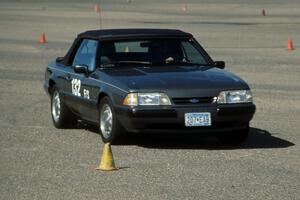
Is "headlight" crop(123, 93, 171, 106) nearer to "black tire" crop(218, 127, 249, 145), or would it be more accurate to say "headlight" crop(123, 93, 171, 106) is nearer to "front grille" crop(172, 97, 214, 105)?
"front grille" crop(172, 97, 214, 105)

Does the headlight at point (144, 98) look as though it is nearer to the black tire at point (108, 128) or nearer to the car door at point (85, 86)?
the black tire at point (108, 128)

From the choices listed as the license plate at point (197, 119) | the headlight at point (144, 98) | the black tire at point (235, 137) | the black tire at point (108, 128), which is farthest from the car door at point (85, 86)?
the black tire at point (235, 137)

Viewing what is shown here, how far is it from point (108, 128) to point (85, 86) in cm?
86

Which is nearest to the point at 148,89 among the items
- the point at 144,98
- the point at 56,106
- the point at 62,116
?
the point at 144,98

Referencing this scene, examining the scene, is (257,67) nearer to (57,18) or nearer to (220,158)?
(220,158)

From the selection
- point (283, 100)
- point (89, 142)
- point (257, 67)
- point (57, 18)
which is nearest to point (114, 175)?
point (89, 142)

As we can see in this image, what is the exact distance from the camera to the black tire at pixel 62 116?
43.2 feet

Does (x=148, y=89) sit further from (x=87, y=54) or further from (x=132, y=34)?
(x=87, y=54)

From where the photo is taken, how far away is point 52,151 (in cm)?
1117

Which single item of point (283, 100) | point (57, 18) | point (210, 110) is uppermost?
point (210, 110)

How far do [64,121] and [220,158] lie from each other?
11.0 feet

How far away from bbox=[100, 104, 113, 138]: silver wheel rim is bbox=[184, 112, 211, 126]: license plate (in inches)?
42.2

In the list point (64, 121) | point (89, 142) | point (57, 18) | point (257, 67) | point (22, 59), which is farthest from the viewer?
point (57, 18)

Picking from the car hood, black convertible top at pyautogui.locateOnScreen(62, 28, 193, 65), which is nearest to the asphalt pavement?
the car hood
